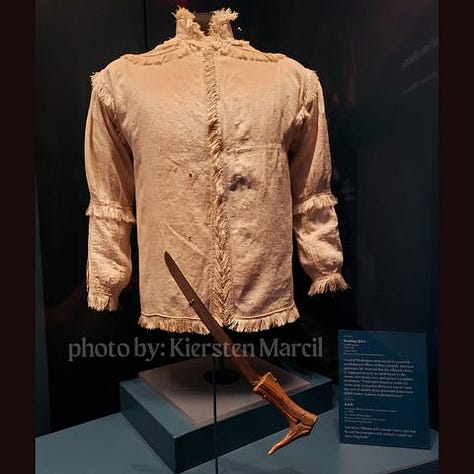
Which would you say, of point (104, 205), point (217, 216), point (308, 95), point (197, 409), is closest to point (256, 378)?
point (197, 409)

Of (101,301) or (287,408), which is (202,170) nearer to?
(101,301)

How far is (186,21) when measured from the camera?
153cm

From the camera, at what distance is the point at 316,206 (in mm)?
1607

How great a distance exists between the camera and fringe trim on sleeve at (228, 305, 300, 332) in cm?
150

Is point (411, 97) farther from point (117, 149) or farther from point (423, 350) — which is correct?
point (117, 149)

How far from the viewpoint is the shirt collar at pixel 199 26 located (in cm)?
153

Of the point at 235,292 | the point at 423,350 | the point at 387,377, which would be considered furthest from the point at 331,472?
the point at 235,292

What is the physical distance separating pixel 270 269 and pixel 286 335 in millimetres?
608

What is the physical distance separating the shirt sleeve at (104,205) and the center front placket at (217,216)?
28 cm

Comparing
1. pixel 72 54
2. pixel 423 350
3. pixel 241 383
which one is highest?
pixel 72 54

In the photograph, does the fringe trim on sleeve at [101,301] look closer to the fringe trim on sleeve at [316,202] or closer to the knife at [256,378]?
the knife at [256,378]

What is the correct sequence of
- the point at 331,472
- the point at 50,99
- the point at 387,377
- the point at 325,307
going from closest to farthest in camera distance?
the point at 331,472 → the point at 387,377 → the point at 50,99 → the point at 325,307

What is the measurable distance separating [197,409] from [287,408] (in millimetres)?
346

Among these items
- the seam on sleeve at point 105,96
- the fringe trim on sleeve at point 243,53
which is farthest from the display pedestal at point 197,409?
the fringe trim on sleeve at point 243,53
